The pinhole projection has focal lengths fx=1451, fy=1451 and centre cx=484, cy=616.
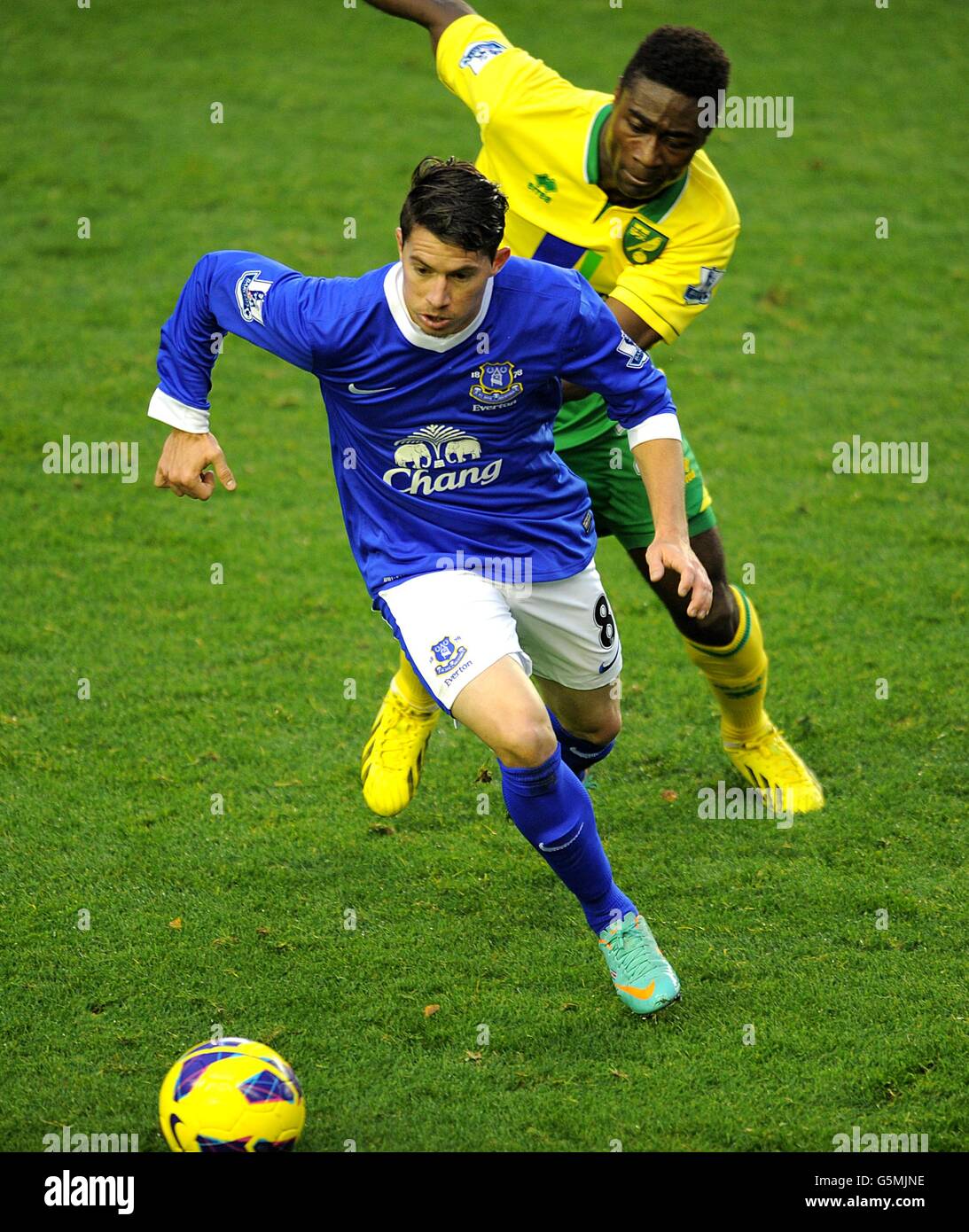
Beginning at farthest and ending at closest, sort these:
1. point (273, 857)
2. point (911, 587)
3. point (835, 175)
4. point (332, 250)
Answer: point (835, 175), point (332, 250), point (911, 587), point (273, 857)

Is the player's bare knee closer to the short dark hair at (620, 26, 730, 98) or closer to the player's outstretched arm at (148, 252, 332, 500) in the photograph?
the player's outstretched arm at (148, 252, 332, 500)

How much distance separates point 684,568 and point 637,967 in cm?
110

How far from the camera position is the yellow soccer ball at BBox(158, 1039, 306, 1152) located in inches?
127

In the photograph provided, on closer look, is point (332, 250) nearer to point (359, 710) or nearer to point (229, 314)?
point (359, 710)

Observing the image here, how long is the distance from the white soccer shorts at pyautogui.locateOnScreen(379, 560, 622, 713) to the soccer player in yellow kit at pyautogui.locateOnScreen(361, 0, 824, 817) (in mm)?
397

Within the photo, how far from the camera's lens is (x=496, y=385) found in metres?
3.85

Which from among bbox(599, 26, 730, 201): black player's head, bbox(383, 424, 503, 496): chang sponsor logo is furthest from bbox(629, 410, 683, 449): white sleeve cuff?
bbox(599, 26, 730, 201): black player's head

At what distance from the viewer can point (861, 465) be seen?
26.5 feet
